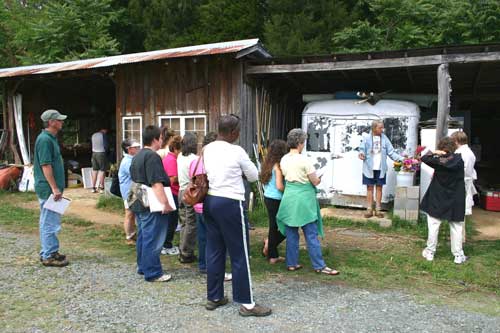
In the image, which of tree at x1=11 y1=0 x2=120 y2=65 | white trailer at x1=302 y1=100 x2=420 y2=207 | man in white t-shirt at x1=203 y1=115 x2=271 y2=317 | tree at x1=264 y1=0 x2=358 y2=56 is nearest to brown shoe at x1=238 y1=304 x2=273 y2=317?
man in white t-shirt at x1=203 y1=115 x2=271 y2=317

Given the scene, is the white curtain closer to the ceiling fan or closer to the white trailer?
the white trailer

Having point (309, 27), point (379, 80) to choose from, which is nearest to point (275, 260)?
point (379, 80)

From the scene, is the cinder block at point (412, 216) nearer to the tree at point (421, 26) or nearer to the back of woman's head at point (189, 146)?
the back of woman's head at point (189, 146)

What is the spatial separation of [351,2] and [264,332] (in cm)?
1796

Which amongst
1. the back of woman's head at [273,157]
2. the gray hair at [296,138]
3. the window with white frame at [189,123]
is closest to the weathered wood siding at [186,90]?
the window with white frame at [189,123]

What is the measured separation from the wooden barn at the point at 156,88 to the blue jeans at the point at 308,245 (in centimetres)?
431

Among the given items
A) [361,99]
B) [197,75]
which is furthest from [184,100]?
[361,99]

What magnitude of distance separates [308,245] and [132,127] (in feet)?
22.9

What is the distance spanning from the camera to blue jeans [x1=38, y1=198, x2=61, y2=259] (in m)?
5.26

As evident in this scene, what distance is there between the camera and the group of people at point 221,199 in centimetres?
387

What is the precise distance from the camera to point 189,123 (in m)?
9.91

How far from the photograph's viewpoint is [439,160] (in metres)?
5.33

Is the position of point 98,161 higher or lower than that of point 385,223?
higher

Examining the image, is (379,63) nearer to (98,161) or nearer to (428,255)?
(428,255)
